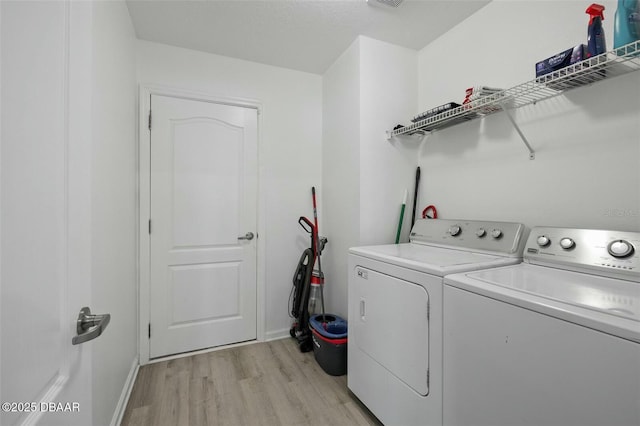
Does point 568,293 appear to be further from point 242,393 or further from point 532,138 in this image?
point 242,393

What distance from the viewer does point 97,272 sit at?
47.3 inches

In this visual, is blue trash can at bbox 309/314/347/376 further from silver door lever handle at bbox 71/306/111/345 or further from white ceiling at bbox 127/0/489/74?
white ceiling at bbox 127/0/489/74

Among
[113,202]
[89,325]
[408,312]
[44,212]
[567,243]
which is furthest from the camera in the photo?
[113,202]

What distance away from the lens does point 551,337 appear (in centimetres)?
80

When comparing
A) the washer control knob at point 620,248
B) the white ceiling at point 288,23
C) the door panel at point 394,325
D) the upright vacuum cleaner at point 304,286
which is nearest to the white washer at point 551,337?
the washer control knob at point 620,248

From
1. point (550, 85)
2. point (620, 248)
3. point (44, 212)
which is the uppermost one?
point (550, 85)

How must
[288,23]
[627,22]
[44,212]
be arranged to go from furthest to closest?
[288,23] < [627,22] < [44,212]

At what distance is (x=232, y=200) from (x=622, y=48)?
2.41 meters

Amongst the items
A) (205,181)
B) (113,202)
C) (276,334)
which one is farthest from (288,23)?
(276,334)

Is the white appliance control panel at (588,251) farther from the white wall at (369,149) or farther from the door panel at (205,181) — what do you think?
the door panel at (205,181)

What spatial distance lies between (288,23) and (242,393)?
256cm

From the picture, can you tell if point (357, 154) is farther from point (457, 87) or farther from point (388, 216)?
point (457, 87)

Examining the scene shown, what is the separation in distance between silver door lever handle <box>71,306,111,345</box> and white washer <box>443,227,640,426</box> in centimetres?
114

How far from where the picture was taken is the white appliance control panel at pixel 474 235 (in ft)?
4.65
